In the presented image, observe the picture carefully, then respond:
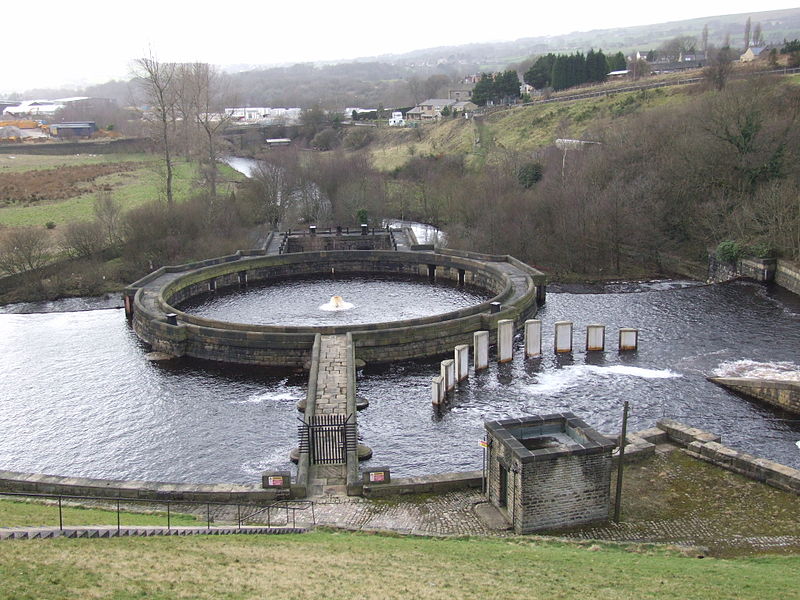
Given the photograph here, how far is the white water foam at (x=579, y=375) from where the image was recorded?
118 feet

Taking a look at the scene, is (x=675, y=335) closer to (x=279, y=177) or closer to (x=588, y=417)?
(x=588, y=417)

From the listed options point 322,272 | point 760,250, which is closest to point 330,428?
point 322,272

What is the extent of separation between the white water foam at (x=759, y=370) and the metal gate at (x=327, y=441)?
19.0m

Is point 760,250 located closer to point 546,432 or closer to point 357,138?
point 546,432

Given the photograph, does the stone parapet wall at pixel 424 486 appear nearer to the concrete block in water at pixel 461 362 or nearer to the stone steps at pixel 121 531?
the stone steps at pixel 121 531

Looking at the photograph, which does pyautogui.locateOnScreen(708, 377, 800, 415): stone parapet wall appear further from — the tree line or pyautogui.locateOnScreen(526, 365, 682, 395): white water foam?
the tree line

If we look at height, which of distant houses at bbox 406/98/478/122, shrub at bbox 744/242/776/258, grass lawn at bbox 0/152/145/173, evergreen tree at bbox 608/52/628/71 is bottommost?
shrub at bbox 744/242/776/258

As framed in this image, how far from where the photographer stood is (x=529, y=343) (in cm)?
4062

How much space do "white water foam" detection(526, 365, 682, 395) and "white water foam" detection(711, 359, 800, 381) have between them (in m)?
2.40

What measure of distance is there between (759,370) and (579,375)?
8.73 meters

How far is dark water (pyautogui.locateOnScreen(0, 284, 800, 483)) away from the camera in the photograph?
2948 centimetres

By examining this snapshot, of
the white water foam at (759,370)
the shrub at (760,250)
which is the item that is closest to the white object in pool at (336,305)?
the white water foam at (759,370)

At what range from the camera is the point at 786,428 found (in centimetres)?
3084

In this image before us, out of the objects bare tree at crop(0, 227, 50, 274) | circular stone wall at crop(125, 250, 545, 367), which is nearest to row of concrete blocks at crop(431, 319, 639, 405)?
circular stone wall at crop(125, 250, 545, 367)
